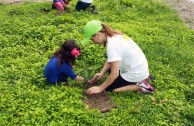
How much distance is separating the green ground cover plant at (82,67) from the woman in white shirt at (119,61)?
0.53 feet

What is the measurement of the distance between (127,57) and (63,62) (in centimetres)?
90

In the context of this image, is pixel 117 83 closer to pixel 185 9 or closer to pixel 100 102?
pixel 100 102

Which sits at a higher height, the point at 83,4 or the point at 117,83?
the point at 83,4

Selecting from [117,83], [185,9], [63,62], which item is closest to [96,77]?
[117,83]

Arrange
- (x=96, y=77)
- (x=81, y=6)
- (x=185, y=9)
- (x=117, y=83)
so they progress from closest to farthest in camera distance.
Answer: (x=117, y=83) → (x=96, y=77) → (x=81, y=6) → (x=185, y=9)

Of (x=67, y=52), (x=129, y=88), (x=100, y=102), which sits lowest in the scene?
(x=100, y=102)

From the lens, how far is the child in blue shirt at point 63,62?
Result: 4.36 meters

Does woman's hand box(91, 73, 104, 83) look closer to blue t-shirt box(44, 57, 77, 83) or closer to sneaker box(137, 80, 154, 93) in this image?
blue t-shirt box(44, 57, 77, 83)

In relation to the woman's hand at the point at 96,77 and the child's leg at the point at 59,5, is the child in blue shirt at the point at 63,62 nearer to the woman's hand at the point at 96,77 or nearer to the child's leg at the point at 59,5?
the woman's hand at the point at 96,77

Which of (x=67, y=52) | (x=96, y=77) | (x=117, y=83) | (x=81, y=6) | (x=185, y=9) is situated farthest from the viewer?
(x=185, y=9)

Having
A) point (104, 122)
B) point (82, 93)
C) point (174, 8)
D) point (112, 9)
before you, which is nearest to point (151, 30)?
point (112, 9)

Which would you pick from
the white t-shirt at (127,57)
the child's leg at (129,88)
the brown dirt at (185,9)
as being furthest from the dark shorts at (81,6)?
the child's leg at (129,88)

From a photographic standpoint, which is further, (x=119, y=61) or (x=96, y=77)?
(x=96, y=77)

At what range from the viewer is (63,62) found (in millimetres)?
4457
